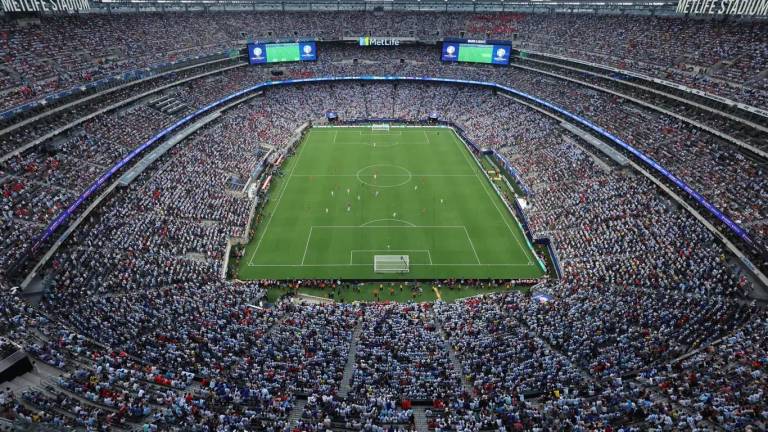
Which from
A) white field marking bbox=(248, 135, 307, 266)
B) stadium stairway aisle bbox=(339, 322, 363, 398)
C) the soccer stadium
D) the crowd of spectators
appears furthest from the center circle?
the crowd of spectators

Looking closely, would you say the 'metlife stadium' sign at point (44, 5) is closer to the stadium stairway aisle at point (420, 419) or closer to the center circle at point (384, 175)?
the center circle at point (384, 175)

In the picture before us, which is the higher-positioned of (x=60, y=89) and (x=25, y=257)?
(x=60, y=89)

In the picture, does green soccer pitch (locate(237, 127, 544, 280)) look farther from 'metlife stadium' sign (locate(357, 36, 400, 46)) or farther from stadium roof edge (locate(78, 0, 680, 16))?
stadium roof edge (locate(78, 0, 680, 16))

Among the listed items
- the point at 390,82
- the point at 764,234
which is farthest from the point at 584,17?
the point at 764,234

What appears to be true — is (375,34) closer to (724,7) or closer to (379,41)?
(379,41)

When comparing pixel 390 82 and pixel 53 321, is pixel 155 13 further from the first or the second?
pixel 53 321

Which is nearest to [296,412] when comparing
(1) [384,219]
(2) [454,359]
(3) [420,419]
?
(3) [420,419]

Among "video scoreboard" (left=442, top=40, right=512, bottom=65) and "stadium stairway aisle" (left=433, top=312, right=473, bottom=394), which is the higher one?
"video scoreboard" (left=442, top=40, right=512, bottom=65)
